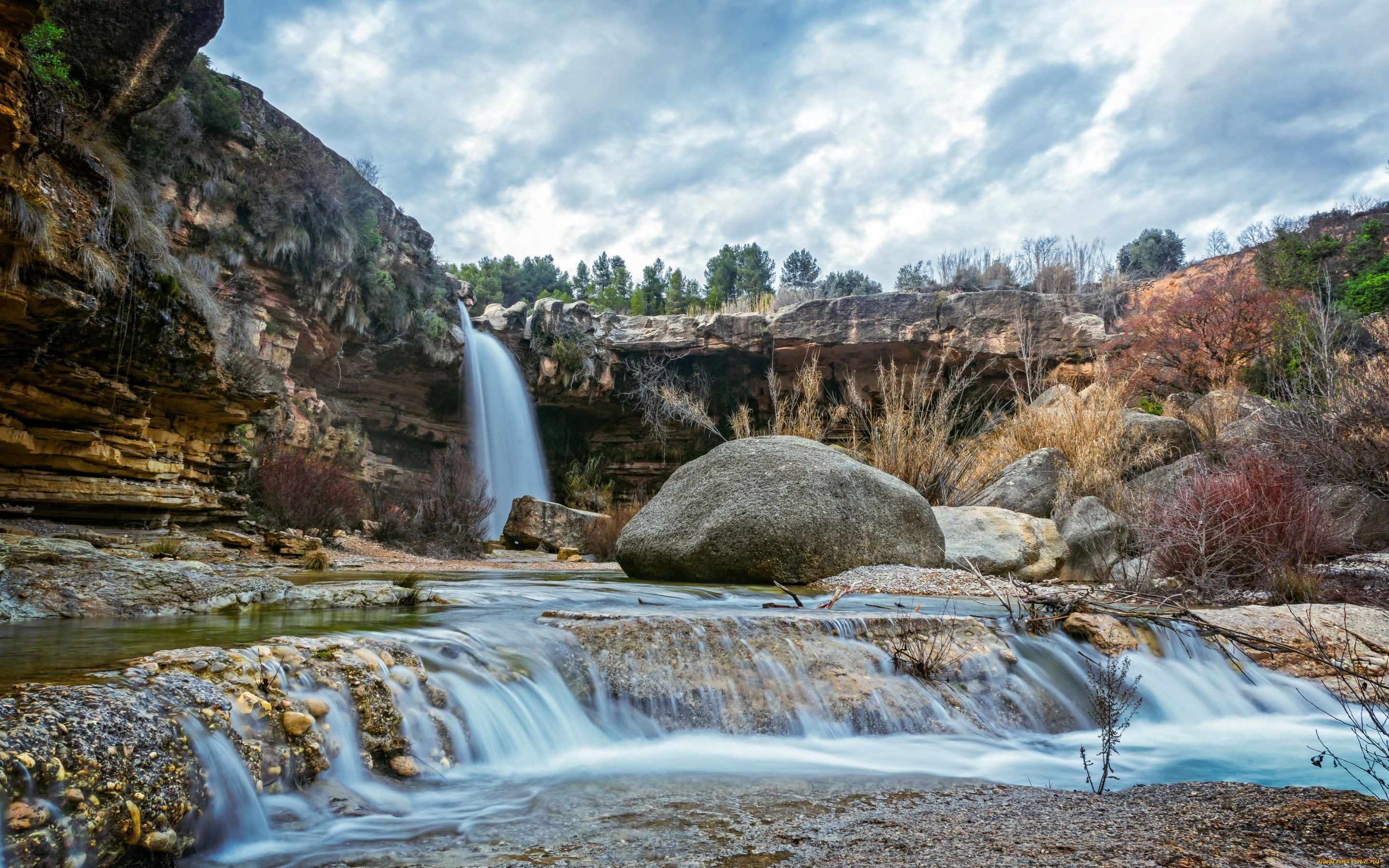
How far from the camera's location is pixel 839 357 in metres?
16.8

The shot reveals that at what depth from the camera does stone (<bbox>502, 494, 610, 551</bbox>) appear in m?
12.9

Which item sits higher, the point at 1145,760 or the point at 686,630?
the point at 686,630

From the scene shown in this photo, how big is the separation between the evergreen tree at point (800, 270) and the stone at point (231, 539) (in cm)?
2558

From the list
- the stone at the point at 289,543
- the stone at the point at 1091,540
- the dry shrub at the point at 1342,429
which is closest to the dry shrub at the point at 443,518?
the stone at the point at 289,543

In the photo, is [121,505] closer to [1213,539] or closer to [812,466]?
[812,466]

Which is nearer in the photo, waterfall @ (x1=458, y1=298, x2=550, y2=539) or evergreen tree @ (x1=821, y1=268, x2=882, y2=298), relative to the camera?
waterfall @ (x1=458, y1=298, x2=550, y2=539)

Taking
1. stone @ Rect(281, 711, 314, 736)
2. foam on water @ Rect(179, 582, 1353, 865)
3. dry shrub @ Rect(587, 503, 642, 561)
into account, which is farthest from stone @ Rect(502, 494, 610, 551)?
stone @ Rect(281, 711, 314, 736)

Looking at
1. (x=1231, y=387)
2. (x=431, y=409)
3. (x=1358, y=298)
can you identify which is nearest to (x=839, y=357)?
(x=1231, y=387)

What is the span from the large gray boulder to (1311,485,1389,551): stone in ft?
10.9

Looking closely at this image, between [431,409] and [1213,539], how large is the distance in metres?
15.5

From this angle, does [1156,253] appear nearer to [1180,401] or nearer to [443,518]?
[1180,401]

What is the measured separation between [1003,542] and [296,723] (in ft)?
21.3

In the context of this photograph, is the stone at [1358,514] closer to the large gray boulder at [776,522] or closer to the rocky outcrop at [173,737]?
the large gray boulder at [776,522]

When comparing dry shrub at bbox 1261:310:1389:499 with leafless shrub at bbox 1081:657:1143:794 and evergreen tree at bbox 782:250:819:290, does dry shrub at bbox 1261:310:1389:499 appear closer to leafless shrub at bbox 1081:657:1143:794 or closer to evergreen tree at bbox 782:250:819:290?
leafless shrub at bbox 1081:657:1143:794
